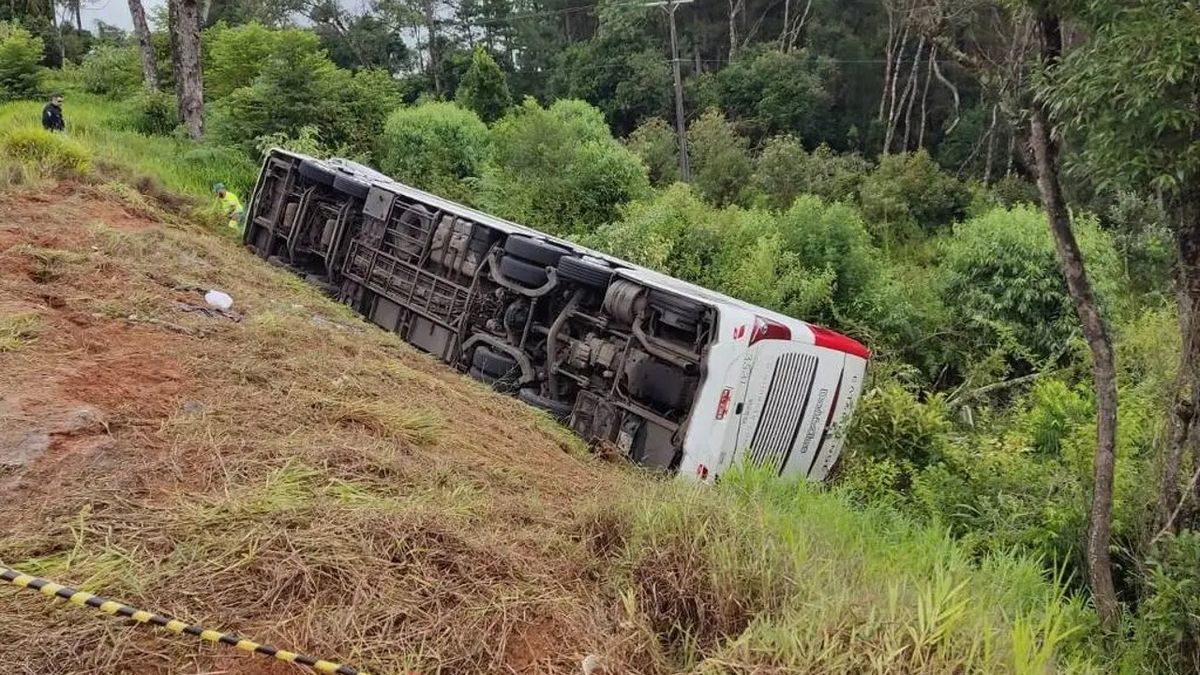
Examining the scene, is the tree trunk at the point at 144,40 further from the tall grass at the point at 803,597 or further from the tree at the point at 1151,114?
the tree at the point at 1151,114

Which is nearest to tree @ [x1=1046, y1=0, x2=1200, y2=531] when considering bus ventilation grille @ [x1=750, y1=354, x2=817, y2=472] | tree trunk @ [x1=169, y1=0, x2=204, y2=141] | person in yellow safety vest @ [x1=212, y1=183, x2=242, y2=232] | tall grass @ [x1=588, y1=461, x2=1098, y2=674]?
tall grass @ [x1=588, y1=461, x2=1098, y2=674]

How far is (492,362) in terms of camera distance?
7535 millimetres

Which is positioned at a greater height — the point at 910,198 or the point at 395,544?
the point at 910,198

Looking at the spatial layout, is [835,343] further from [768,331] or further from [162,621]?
[162,621]

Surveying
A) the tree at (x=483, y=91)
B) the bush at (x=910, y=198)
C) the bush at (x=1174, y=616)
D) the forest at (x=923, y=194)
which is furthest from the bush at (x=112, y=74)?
the bush at (x=1174, y=616)

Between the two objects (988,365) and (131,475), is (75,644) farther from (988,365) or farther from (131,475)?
(988,365)

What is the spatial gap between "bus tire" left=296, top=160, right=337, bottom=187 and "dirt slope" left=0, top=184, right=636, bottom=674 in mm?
3249

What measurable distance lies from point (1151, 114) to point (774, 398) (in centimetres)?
326

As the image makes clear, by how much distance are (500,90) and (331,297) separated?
2196cm

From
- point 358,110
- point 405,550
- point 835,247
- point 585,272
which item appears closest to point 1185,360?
point 405,550

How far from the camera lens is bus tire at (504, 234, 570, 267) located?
7379mm

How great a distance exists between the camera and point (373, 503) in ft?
12.2

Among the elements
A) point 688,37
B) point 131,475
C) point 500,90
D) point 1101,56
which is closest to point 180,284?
point 131,475

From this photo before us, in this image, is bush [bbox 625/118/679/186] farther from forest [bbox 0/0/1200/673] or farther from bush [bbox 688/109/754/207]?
bush [bbox 688/109/754/207]
